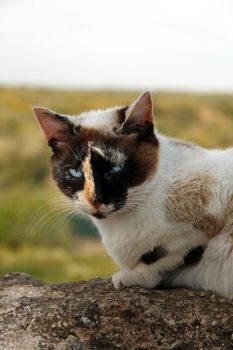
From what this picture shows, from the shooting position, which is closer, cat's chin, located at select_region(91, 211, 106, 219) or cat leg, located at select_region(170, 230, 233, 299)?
cat's chin, located at select_region(91, 211, 106, 219)

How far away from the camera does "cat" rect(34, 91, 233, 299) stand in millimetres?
3717

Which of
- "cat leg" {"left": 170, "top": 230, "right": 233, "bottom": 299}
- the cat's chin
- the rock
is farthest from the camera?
"cat leg" {"left": 170, "top": 230, "right": 233, "bottom": 299}

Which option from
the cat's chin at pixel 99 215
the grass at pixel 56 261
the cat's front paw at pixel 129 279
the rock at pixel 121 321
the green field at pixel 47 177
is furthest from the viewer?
the grass at pixel 56 261

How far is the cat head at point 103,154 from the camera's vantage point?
360cm

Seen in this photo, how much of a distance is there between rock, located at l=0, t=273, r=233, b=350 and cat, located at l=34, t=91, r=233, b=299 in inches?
6.1

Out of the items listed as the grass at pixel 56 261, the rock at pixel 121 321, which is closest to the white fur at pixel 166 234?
the rock at pixel 121 321

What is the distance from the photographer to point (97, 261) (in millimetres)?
13961

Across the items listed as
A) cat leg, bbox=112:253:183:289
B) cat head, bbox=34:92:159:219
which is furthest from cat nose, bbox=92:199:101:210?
cat leg, bbox=112:253:183:289

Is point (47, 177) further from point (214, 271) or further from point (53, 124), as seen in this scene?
point (214, 271)

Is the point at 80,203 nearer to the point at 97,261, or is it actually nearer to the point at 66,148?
the point at 66,148

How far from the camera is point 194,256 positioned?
12.6 feet

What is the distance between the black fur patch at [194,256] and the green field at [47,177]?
0.85 m

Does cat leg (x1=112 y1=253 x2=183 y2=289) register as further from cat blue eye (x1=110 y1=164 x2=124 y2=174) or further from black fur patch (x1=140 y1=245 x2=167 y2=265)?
cat blue eye (x1=110 y1=164 x2=124 y2=174)

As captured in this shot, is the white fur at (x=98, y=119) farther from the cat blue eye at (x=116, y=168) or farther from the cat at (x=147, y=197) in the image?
the cat blue eye at (x=116, y=168)
